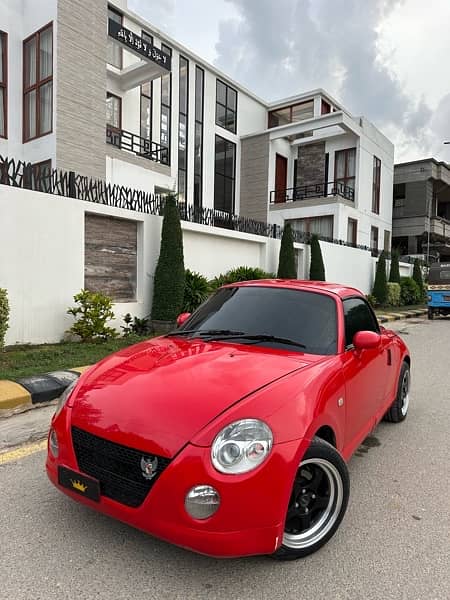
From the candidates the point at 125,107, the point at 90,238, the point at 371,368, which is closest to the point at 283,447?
the point at 371,368

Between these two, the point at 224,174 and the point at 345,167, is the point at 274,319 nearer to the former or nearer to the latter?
the point at 224,174

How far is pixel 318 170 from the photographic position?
2564 cm

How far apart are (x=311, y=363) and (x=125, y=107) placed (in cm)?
1740

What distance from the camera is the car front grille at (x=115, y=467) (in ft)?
6.86

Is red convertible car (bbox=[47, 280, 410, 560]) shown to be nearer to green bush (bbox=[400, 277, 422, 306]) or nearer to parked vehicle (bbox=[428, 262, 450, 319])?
parked vehicle (bbox=[428, 262, 450, 319])

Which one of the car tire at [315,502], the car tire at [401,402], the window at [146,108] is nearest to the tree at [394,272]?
the window at [146,108]

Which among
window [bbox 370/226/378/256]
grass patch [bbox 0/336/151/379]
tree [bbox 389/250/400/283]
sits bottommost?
grass patch [bbox 0/336/151/379]

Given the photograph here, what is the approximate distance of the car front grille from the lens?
2.09 metres

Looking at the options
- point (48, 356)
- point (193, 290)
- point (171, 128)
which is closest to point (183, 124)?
point (171, 128)

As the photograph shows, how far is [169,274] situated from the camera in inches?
379

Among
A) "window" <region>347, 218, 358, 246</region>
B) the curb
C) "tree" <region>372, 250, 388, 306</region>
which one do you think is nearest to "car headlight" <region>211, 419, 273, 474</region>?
the curb

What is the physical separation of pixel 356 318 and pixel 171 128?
1858 cm

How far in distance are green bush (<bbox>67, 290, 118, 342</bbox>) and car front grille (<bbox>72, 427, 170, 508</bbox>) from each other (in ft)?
19.3

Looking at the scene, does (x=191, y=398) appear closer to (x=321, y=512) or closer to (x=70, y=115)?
(x=321, y=512)
